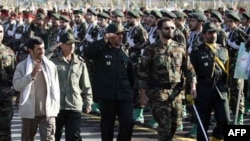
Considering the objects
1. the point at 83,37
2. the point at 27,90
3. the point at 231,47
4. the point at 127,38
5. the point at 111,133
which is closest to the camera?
the point at 27,90

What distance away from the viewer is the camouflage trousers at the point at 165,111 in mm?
8758

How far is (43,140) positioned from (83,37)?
8.46 m

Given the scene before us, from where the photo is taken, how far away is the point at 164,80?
8859 mm

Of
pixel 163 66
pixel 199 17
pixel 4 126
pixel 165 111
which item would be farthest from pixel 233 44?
pixel 4 126

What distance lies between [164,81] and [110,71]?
998 millimetres

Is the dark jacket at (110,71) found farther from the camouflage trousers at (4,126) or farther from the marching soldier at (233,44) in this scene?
the marching soldier at (233,44)

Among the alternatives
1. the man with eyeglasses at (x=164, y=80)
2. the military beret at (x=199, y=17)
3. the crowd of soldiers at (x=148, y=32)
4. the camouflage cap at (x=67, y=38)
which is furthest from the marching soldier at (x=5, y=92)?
the military beret at (x=199, y=17)

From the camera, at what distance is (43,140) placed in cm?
841

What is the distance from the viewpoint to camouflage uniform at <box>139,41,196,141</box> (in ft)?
28.8

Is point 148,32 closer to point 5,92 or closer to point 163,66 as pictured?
point 163,66

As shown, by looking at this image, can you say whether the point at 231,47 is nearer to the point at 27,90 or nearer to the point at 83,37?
the point at 83,37

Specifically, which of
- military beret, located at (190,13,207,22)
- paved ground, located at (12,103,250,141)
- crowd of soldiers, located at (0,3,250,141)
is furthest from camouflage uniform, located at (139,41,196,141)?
military beret, located at (190,13,207,22)

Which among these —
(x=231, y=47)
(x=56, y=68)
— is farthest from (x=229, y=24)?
(x=56, y=68)

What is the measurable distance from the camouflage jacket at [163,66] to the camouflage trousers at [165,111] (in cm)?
14
